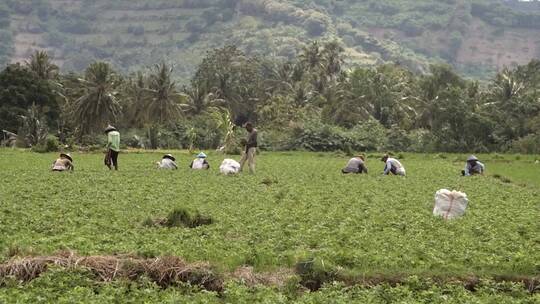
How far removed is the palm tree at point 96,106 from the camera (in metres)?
63.8

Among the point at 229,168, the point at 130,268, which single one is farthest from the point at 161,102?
the point at 130,268

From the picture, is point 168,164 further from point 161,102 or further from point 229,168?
point 161,102

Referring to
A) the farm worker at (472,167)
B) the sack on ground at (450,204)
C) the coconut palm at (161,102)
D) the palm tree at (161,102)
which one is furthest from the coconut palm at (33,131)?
the sack on ground at (450,204)

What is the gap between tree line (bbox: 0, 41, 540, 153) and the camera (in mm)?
58062

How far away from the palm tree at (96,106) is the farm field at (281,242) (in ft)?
142

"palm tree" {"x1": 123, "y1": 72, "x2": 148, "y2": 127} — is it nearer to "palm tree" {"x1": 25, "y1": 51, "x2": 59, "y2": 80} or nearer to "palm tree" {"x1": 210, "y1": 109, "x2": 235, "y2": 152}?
"palm tree" {"x1": 25, "y1": 51, "x2": 59, "y2": 80}

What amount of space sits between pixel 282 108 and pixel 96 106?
1892 centimetres

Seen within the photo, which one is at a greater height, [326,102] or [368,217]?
[368,217]

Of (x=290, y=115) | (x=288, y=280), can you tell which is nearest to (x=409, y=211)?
(x=288, y=280)

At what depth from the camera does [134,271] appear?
10570mm

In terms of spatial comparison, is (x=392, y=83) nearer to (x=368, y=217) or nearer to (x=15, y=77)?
(x=15, y=77)

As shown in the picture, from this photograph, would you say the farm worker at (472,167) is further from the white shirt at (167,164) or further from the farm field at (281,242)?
the white shirt at (167,164)

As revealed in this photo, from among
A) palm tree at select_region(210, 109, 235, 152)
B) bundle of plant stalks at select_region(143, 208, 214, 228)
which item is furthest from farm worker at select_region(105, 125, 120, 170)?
palm tree at select_region(210, 109, 235, 152)

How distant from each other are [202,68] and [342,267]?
278 ft
